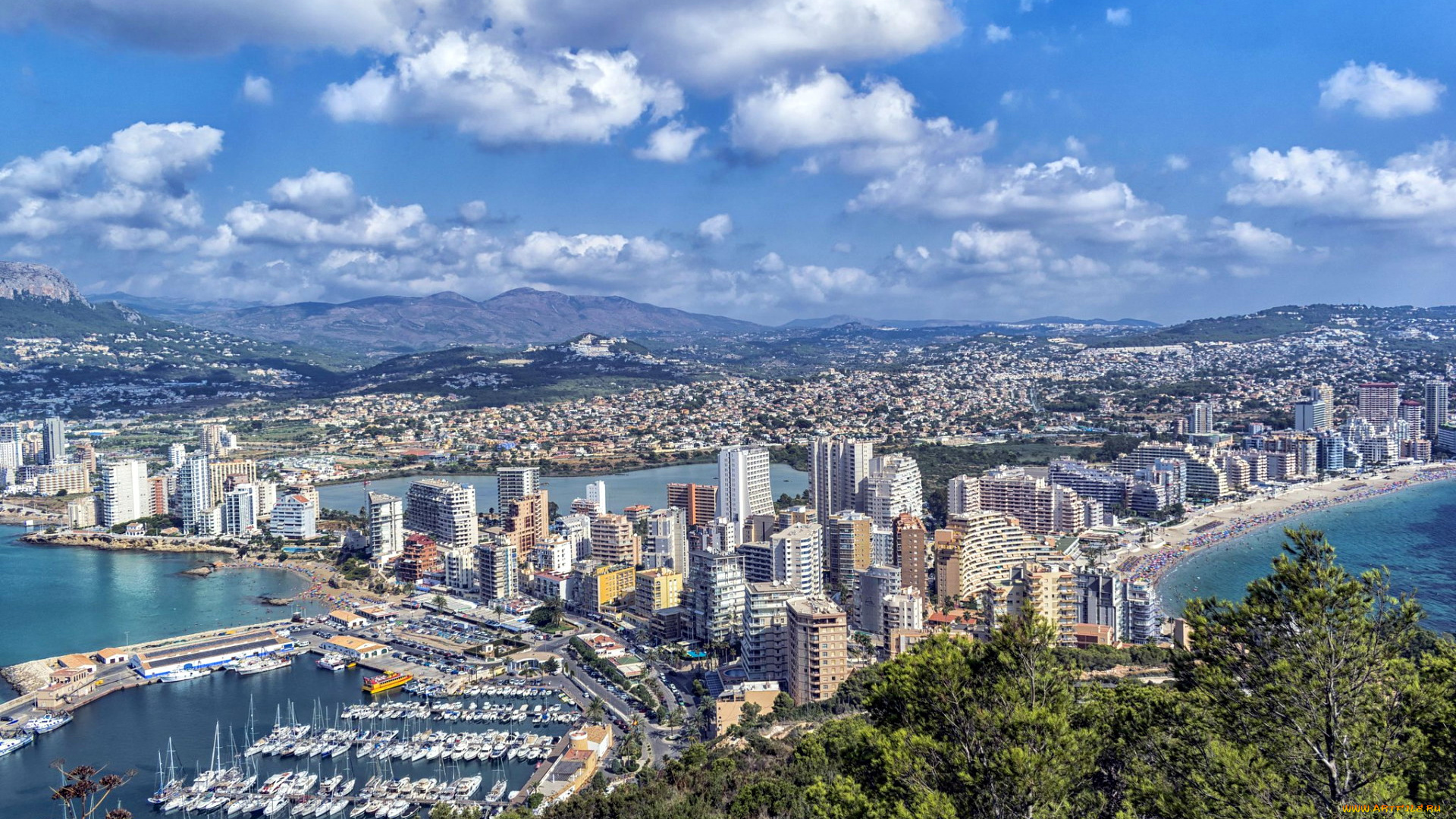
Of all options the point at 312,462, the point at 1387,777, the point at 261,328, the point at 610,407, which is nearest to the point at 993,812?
the point at 1387,777

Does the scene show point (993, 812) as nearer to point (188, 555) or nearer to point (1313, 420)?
point (188, 555)

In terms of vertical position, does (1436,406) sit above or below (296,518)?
above

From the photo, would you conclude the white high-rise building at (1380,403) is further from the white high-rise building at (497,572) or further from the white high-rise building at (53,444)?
the white high-rise building at (53,444)

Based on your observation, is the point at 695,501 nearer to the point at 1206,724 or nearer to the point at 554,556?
the point at 554,556

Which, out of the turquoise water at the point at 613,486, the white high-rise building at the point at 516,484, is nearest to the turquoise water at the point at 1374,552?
the turquoise water at the point at 613,486

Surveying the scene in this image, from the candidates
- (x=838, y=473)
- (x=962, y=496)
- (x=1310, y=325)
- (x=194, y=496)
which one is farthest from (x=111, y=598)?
(x=1310, y=325)
